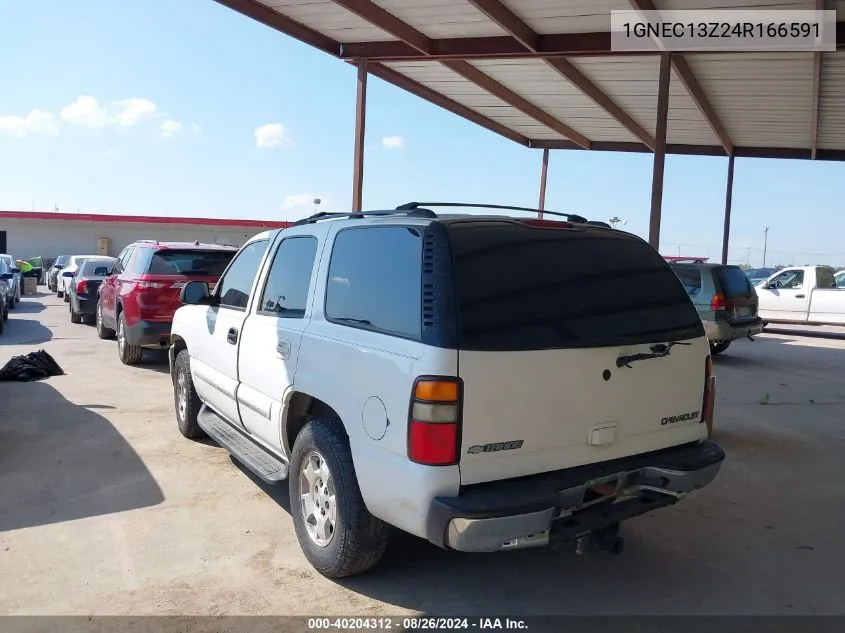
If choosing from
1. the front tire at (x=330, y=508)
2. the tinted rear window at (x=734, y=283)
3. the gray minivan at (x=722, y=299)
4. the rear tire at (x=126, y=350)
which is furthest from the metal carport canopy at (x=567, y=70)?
the front tire at (x=330, y=508)

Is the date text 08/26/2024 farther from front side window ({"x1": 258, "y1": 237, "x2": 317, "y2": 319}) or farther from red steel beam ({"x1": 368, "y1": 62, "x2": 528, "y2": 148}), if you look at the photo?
red steel beam ({"x1": 368, "y1": 62, "x2": 528, "y2": 148})

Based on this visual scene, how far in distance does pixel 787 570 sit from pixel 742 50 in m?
9.21

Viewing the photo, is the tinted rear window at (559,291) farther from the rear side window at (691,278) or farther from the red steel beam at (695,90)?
the rear side window at (691,278)

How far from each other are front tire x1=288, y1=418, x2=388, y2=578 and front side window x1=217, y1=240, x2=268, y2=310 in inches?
61.1

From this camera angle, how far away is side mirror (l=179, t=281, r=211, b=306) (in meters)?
5.48

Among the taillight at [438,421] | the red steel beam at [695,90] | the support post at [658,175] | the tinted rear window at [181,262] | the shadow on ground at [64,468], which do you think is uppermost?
the red steel beam at [695,90]

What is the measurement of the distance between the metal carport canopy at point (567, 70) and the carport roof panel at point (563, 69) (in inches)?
1.0

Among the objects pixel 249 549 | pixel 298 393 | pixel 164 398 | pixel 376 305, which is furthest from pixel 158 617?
pixel 164 398

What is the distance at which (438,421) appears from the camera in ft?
9.73

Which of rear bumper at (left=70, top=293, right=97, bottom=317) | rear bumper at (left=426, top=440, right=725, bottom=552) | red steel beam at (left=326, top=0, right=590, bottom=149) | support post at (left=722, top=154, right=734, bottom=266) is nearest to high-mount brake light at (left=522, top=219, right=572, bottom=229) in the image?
rear bumper at (left=426, top=440, right=725, bottom=552)

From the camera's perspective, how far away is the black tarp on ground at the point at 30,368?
8.86m

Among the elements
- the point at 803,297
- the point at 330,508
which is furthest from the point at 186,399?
the point at 803,297

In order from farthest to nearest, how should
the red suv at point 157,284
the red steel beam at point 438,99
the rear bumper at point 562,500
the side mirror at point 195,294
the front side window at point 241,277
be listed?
the red steel beam at point 438,99 → the red suv at point 157,284 → the side mirror at point 195,294 → the front side window at point 241,277 → the rear bumper at point 562,500

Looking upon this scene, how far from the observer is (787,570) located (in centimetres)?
402
